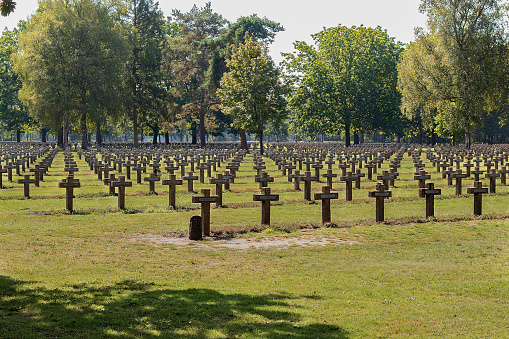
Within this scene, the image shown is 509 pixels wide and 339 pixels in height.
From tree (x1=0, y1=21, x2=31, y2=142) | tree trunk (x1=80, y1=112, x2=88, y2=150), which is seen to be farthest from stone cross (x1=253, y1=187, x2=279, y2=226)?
tree (x1=0, y1=21, x2=31, y2=142)

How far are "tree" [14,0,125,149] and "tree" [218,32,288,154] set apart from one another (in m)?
15.8

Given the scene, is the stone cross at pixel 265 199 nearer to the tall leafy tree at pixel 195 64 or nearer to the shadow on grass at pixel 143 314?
the shadow on grass at pixel 143 314

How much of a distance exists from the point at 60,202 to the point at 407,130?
8793cm

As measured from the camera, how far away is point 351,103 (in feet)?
275

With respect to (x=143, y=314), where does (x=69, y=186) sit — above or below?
above

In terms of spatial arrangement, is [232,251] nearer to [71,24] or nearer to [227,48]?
[71,24]

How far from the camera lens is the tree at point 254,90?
62.2m

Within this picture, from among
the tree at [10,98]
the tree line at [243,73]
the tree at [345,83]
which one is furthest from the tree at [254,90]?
the tree at [10,98]

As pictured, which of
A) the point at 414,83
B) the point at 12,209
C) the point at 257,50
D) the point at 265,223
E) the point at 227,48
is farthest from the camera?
the point at 227,48

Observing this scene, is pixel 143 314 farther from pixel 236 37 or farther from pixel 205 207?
pixel 236 37

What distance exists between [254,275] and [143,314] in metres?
3.05

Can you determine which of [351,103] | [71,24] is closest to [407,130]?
[351,103]

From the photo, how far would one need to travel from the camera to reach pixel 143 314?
24.5 feet

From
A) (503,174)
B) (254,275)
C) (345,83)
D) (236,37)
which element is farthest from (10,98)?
(254,275)
